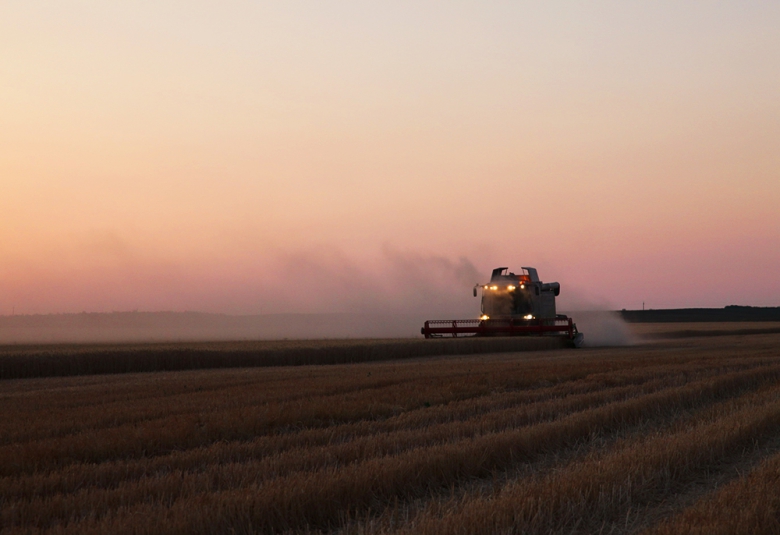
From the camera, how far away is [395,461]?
780 centimetres

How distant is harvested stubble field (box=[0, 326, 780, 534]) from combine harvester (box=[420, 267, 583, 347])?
22.0 metres

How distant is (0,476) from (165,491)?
2372 millimetres

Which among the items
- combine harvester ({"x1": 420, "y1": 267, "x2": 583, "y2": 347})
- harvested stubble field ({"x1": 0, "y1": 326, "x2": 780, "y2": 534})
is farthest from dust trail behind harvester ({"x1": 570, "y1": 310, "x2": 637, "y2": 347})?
harvested stubble field ({"x1": 0, "y1": 326, "x2": 780, "y2": 534})

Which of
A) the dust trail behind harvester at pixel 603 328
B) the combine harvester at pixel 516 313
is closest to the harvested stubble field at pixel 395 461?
the combine harvester at pixel 516 313

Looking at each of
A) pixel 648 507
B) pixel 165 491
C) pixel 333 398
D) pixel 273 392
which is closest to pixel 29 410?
pixel 273 392

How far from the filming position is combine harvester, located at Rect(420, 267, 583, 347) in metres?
38.2

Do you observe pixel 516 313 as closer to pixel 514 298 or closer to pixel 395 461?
pixel 514 298

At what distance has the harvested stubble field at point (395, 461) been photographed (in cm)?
602

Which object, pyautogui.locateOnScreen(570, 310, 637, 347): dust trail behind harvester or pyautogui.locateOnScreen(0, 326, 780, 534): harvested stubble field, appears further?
pyautogui.locateOnScreen(570, 310, 637, 347): dust trail behind harvester

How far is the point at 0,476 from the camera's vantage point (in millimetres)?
7926

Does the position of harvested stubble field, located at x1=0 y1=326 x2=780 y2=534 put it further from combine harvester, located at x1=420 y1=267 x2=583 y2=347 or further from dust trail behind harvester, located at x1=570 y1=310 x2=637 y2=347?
dust trail behind harvester, located at x1=570 y1=310 x2=637 y2=347

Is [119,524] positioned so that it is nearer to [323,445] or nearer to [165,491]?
[165,491]

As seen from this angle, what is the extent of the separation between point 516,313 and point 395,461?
105ft

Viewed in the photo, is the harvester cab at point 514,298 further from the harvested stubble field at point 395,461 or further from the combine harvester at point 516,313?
the harvested stubble field at point 395,461
